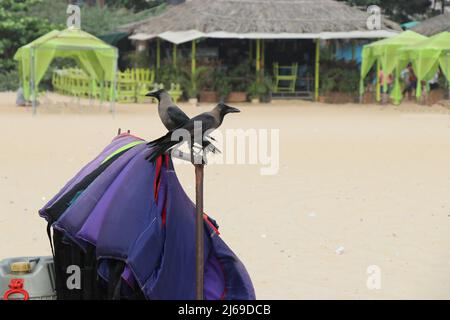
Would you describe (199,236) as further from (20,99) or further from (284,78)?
(284,78)

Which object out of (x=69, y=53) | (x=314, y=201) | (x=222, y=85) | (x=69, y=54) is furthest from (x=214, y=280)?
(x=222, y=85)

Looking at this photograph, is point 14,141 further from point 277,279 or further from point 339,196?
point 277,279

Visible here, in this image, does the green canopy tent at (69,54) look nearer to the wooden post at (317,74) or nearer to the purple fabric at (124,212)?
the wooden post at (317,74)

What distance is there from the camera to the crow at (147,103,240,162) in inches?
117

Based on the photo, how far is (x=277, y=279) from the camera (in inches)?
204

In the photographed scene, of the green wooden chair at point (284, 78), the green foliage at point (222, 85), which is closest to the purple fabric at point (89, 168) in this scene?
the green foliage at point (222, 85)

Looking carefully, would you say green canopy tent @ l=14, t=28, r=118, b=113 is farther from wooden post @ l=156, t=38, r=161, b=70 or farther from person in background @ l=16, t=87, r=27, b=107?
wooden post @ l=156, t=38, r=161, b=70

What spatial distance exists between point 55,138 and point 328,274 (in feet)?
28.0

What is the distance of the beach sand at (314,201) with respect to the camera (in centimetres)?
532

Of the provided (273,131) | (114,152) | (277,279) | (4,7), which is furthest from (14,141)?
(4,7)

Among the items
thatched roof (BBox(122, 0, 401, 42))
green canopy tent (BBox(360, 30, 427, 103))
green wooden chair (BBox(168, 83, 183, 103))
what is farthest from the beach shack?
green canopy tent (BBox(360, 30, 427, 103))

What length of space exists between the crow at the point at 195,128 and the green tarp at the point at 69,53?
14.6 m

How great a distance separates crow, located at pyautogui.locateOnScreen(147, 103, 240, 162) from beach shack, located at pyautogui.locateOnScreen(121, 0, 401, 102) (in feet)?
59.4

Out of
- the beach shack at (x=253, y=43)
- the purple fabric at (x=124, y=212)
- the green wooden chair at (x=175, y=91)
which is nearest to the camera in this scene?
→ the purple fabric at (x=124, y=212)
